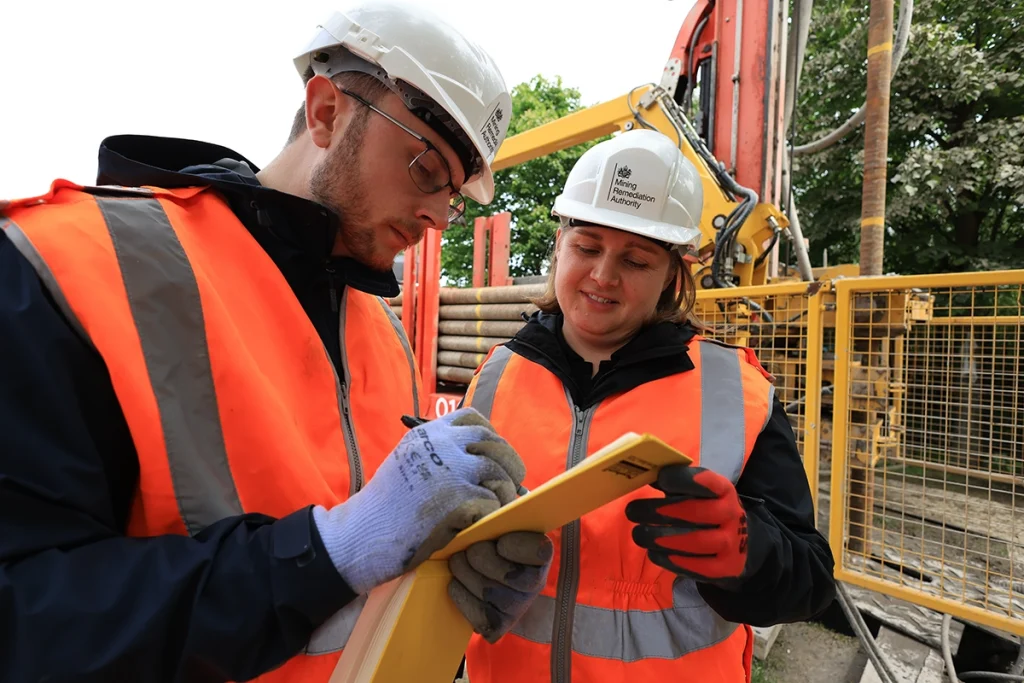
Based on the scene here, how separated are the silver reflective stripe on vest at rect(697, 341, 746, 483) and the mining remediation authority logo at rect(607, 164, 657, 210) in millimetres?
539

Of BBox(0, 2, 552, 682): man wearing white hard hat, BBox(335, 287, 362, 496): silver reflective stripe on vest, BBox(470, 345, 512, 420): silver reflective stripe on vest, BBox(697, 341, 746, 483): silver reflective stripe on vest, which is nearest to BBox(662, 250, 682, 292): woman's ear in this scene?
BBox(697, 341, 746, 483): silver reflective stripe on vest

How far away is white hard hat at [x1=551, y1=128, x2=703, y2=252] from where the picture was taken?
1902mm

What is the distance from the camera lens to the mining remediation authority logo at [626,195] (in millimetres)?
1924

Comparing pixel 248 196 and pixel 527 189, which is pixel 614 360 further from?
pixel 527 189

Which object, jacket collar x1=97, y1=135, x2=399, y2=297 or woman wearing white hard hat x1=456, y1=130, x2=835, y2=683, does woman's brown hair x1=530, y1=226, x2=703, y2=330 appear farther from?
jacket collar x1=97, y1=135, x2=399, y2=297

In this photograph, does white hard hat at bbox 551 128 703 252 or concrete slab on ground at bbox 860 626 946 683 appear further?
concrete slab on ground at bbox 860 626 946 683

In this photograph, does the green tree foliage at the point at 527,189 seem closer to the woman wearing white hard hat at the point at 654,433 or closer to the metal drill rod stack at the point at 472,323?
the metal drill rod stack at the point at 472,323

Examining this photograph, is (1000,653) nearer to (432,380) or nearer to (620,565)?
(620,565)

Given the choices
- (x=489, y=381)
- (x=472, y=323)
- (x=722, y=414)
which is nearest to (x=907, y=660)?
(x=722, y=414)

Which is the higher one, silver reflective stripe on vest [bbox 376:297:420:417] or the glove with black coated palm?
silver reflective stripe on vest [bbox 376:297:420:417]

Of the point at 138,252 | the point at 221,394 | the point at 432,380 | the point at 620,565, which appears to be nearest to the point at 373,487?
→ the point at 221,394

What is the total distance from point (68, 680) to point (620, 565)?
3.94ft

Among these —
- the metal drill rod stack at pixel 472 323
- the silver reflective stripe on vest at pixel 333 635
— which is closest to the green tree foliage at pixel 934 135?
the metal drill rod stack at pixel 472 323

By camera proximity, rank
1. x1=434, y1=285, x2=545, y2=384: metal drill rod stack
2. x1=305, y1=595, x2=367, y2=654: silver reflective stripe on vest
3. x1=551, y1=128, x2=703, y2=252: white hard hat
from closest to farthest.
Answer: x1=305, y1=595, x2=367, y2=654: silver reflective stripe on vest, x1=551, y1=128, x2=703, y2=252: white hard hat, x1=434, y1=285, x2=545, y2=384: metal drill rod stack
